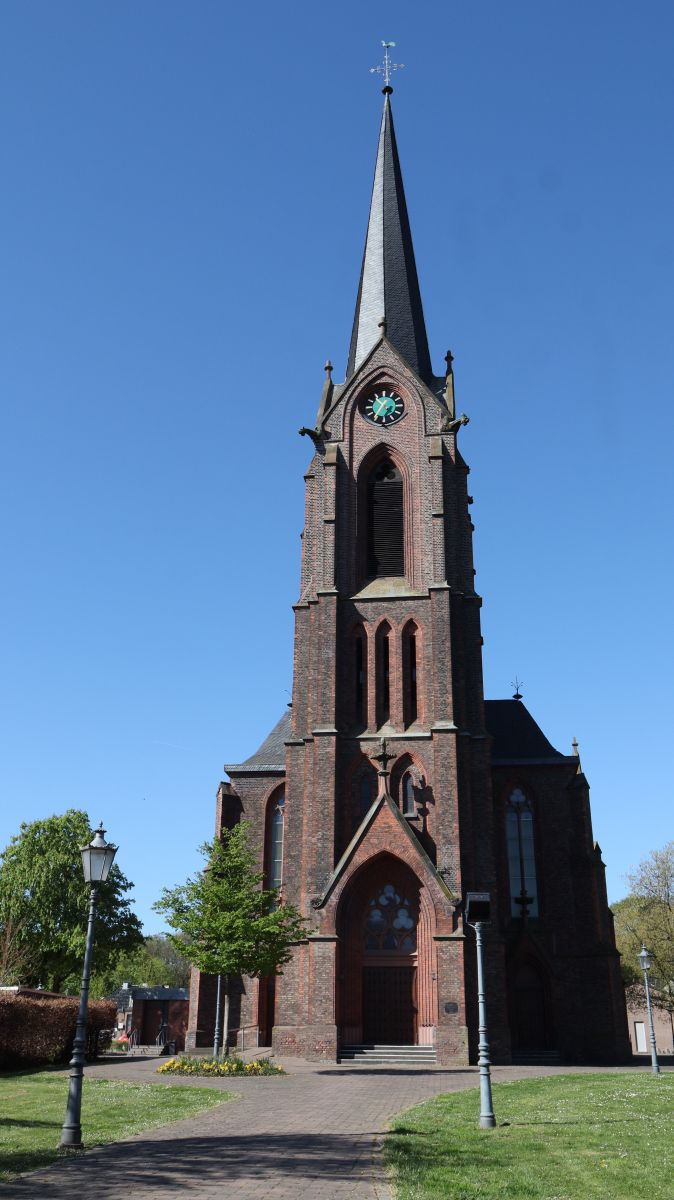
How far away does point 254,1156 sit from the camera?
12742 millimetres

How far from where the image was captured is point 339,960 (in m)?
32.8

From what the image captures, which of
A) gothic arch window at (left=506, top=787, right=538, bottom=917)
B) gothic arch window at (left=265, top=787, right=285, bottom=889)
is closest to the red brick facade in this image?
gothic arch window at (left=506, top=787, right=538, bottom=917)

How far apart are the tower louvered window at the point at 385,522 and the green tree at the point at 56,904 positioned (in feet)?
A: 77.9

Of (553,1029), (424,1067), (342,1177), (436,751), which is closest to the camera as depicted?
(342,1177)

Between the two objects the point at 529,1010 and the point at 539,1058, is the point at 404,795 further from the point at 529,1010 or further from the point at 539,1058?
the point at 539,1058

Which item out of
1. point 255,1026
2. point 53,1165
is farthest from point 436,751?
point 53,1165

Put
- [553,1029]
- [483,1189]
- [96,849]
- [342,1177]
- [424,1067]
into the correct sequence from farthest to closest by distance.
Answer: [553,1029]
[424,1067]
[96,849]
[342,1177]
[483,1189]

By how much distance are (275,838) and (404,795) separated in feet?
25.2

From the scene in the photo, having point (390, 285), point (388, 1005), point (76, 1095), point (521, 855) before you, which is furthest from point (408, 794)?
point (390, 285)

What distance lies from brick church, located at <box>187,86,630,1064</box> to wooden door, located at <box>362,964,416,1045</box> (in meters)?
0.07

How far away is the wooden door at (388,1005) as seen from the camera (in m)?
33.4

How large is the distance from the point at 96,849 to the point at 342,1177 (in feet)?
21.9

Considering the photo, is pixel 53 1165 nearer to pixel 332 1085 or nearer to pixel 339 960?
pixel 332 1085

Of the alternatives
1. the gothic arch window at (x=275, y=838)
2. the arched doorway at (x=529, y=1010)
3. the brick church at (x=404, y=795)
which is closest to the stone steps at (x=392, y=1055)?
the brick church at (x=404, y=795)
